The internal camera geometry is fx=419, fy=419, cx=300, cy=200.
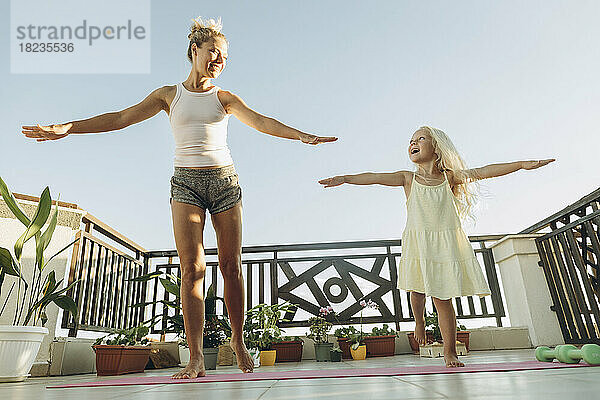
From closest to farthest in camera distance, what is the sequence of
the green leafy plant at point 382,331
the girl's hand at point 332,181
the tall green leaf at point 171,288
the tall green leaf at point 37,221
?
the girl's hand at point 332,181 → the tall green leaf at point 37,221 → the tall green leaf at point 171,288 → the green leafy plant at point 382,331

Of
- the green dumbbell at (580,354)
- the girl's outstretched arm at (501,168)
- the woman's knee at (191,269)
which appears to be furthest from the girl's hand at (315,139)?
the green dumbbell at (580,354)

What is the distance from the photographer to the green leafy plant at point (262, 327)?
132 inches

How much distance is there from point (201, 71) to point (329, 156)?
11.4 feet

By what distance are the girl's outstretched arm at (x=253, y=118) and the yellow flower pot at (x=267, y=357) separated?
6.60 ft

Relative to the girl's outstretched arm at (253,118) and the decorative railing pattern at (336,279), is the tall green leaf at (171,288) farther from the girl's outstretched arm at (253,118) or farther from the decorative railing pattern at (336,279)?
the girl's outstretched arm at (253,118)

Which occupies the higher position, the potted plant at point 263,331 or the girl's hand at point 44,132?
the girl's hand at point 44,132

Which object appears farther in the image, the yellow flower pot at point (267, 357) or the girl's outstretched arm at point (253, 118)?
the yellow flower pot at point (267, 357)

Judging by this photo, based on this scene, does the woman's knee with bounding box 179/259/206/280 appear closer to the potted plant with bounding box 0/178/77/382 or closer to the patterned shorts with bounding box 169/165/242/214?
the patterned shorts with bounding box 169/165/242/214

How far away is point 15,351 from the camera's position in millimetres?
2102

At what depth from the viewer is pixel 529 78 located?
4.77 m

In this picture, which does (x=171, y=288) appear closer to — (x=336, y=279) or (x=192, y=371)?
(x=192, y=371)

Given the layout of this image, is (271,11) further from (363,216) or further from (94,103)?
(363,216)

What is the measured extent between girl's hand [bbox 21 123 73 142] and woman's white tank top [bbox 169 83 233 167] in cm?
47

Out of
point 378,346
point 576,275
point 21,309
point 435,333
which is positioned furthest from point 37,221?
point 576,275
